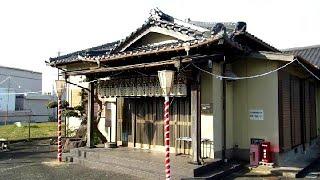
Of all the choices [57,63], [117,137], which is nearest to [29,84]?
[57,63]

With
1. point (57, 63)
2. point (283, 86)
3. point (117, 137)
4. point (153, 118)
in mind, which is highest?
point (57, 63)

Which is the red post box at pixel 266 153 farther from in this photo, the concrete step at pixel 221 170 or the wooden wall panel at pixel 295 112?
the wooden wall panel at pixel 295 112

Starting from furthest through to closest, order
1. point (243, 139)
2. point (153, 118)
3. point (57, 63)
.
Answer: point (57, 63)
point (153, 118)
point (243, 139)

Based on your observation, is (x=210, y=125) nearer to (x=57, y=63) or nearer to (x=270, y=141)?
(x=270, y=141)

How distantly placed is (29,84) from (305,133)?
4795 centimetres

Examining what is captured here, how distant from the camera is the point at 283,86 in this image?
1268cm

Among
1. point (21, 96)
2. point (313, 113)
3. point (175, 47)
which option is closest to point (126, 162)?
point (175, 47)

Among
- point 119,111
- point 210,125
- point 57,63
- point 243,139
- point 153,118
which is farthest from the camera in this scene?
point 57,63

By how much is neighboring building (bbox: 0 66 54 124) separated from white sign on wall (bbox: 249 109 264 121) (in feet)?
126

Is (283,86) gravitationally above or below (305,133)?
above

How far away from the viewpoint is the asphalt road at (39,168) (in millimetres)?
11133

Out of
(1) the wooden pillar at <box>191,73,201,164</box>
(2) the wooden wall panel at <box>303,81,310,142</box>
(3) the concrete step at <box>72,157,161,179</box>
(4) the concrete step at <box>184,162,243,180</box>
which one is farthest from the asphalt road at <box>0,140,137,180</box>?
(2) the wooden wall panel at <box>303,81,310,142</box>

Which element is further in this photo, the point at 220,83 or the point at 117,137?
the point at 117,137

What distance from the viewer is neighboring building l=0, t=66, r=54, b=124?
46562mm
